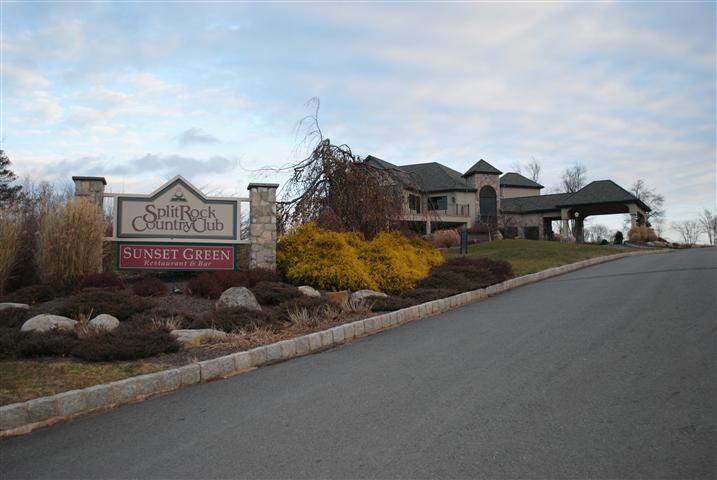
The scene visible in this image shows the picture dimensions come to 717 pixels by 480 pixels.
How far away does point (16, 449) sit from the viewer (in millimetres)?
5113

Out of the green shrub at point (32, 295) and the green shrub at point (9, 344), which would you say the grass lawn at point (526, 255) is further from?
the green shrub at point (9, 344)

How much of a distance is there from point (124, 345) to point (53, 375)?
3.64 ft

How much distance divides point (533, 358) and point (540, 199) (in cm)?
4844

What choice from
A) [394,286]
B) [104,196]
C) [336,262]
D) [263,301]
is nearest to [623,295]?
[394,286]

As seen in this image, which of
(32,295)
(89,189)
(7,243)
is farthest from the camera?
(89,189)

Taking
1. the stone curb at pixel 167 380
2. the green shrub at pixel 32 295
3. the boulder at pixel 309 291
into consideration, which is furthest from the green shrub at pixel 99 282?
the stone curb at pixel 167 380

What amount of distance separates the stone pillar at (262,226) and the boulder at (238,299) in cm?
270

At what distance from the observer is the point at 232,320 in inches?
391

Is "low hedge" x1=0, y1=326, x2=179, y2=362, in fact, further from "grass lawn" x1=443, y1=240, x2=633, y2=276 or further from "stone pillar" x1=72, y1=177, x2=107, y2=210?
"grass lawn" x1=443, y1=240, x2=633, y2=276

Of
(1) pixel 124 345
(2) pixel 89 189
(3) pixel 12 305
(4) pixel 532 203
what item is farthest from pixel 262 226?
(4) pixel 532 203

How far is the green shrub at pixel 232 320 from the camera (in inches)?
382

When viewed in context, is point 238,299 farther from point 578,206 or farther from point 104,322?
point 578,206

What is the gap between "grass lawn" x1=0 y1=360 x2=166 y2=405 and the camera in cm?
616

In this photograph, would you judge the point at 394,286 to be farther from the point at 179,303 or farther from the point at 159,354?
the point at 159,354
